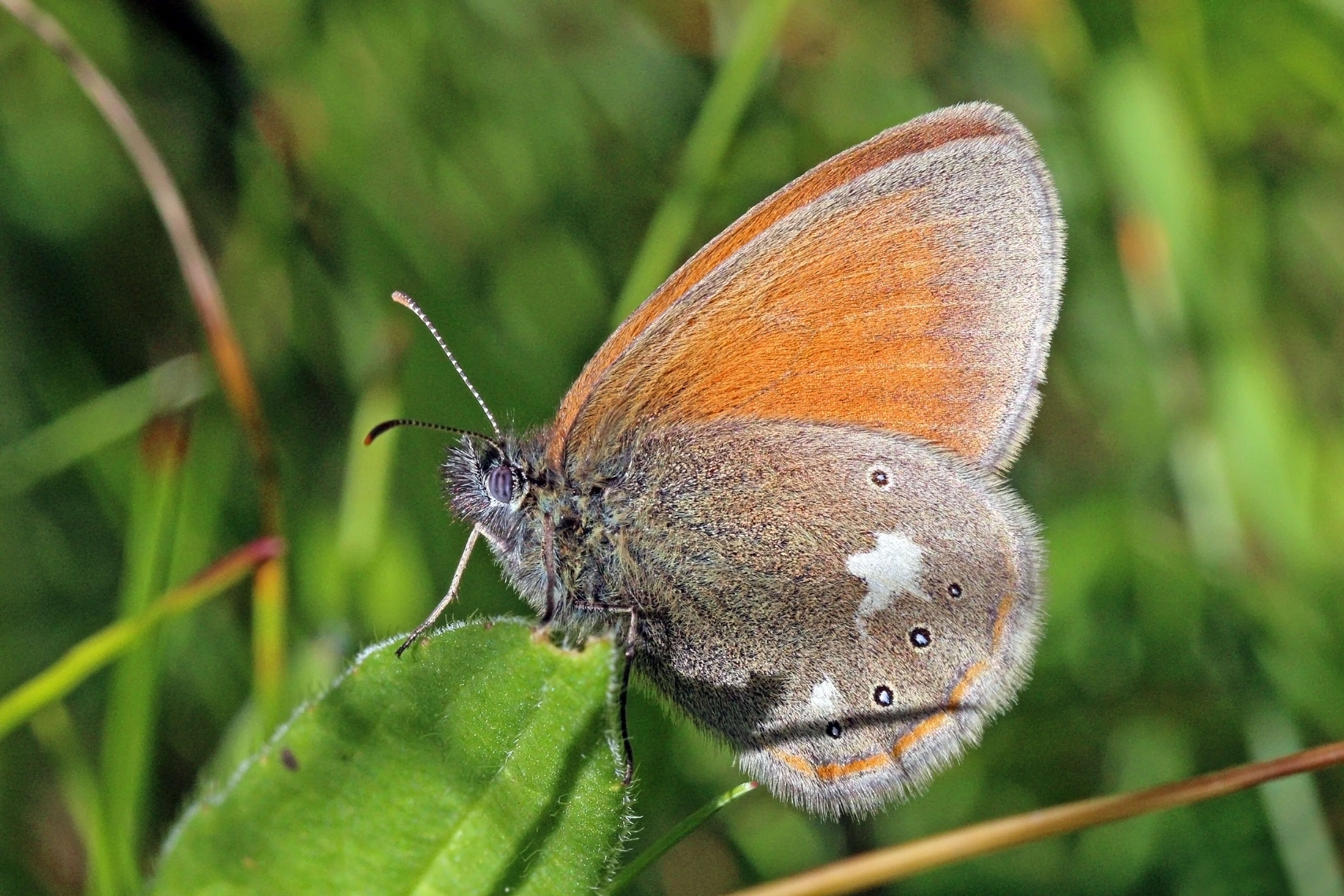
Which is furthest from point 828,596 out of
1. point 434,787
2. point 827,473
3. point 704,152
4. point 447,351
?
point 704,152

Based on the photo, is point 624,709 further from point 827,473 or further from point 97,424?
point 97,424

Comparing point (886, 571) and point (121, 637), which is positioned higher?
point (121, 637)

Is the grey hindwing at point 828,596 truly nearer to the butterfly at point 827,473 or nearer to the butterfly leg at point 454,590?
the butterfly at point 827,473

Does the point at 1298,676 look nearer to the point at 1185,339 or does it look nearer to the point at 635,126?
the point at 1185,339

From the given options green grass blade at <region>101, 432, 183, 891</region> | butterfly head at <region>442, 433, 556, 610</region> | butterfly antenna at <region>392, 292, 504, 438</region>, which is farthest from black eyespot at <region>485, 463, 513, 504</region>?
green grass blade at <region>101, 432, 183, 891</region>

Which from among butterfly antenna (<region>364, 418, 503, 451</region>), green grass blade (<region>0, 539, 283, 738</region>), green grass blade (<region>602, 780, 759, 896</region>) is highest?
green grass blade (<region>0, 539, 283, 738</region>)

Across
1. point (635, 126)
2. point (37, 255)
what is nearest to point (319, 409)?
point (37, 255)

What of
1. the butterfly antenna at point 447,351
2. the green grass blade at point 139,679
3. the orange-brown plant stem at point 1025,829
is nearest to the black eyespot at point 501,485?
the butterfly antenna at point 447,351

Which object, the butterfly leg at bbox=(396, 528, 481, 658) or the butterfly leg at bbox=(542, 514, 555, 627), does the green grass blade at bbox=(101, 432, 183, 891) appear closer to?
the butterfly leg at bbox=(396, 528, 481, 658)
